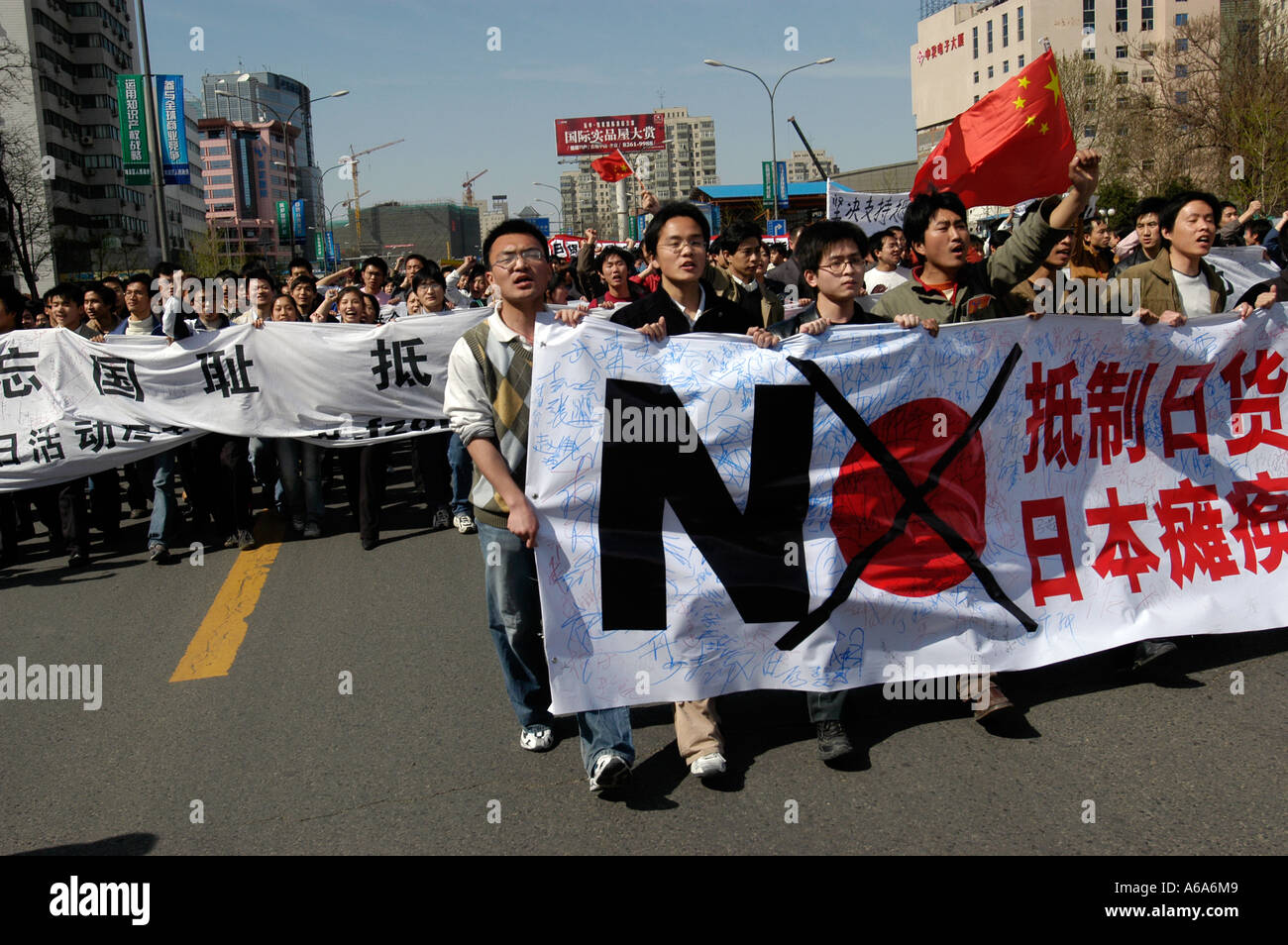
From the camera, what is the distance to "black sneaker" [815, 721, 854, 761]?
3662 millimetres

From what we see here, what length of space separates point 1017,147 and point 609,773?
3.15 m

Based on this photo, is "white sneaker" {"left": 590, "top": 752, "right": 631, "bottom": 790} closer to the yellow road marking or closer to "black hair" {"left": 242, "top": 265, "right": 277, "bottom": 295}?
the yellow road marking

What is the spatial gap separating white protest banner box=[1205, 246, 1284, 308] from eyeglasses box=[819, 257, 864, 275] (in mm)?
5218

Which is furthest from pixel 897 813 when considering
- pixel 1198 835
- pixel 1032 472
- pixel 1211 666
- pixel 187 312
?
pixel 187 312

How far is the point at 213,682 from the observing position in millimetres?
4770

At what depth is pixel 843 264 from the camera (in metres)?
4.12

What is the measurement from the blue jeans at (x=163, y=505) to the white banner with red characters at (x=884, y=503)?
182 inches

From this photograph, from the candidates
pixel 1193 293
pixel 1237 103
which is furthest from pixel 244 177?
pixel 1193 293

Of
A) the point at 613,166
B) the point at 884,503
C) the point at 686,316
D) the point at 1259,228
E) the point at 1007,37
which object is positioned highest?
the point at 1007,37

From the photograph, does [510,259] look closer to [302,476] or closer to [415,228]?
[302,476]

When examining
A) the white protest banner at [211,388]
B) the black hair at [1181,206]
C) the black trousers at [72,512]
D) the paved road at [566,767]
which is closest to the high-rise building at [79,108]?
the white protest banner at [211,388]

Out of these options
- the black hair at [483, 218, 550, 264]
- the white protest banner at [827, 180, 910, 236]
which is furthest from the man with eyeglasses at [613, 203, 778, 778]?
the white protest banner at [827, 180, 910, 236]

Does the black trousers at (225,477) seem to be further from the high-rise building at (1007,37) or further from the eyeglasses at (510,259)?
the high-rise building at (1007,37)

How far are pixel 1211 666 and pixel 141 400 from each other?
6913mm
